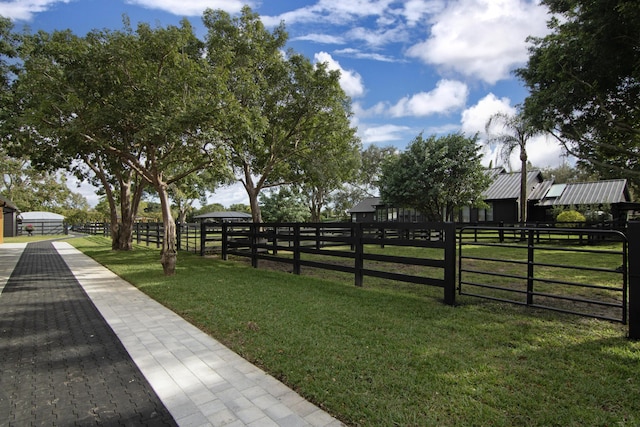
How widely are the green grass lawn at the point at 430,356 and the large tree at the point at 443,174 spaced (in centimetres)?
1391

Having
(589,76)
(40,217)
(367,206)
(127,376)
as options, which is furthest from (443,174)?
(40,217)

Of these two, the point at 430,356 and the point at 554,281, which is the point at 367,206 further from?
the point at 430,356

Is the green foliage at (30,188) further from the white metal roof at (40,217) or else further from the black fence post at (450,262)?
the black fence post at (450,262)

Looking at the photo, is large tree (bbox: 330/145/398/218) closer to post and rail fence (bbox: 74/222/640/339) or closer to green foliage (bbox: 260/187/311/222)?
green foliage (bbox: 260/187/311/222)

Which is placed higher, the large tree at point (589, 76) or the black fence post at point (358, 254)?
the large tree at point (589, 76)

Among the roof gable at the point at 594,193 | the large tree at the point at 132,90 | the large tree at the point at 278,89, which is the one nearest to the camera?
the large tree at the point at 132,90

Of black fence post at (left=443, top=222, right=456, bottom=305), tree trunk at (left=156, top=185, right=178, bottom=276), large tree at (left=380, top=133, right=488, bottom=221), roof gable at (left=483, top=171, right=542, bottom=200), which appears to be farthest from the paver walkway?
roof gable at (left=483, top=171, right=542, bottom=200)

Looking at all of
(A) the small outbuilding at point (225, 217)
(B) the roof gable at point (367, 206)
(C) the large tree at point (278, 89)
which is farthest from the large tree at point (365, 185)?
(C) the large tree at point (278, 89)

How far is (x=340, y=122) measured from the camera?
491 inches

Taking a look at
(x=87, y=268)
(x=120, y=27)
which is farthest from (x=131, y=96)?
(x=87, y=268)

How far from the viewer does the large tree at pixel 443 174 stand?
18.8m

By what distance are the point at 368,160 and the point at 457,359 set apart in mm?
38488

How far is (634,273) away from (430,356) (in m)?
2.34

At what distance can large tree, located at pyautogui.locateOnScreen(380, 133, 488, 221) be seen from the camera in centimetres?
1877
